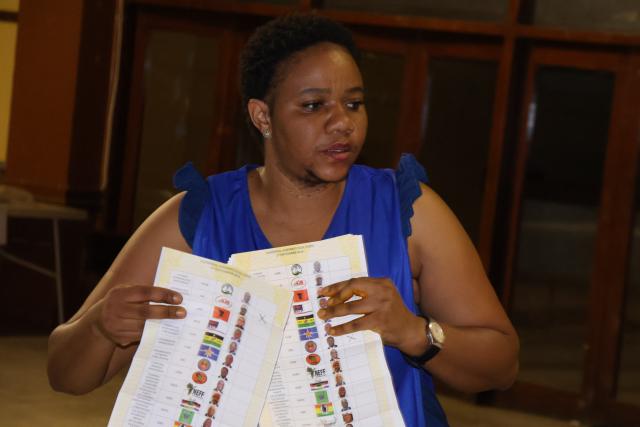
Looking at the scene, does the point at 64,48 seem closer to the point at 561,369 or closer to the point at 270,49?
the point at 561,369

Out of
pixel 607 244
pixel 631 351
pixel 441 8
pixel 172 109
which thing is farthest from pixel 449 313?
pixel 172 109

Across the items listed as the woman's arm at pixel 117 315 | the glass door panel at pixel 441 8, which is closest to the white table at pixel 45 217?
the glass door panel at pixel 441 8

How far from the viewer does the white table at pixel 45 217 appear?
660 cm

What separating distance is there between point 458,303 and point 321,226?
1.12ft

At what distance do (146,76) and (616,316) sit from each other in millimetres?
3691

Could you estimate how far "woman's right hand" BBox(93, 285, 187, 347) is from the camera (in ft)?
6.38

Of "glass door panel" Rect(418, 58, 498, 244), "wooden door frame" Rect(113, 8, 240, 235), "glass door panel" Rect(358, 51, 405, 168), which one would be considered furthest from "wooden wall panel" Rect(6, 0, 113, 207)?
"glass door panel" Rect(418, 58, 498, 244)

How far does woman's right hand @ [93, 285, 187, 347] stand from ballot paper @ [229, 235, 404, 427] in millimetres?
187

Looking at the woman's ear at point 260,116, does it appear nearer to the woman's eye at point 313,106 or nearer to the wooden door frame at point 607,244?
the woman's eye at point 313,106

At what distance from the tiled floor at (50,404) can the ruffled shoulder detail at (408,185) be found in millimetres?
3219

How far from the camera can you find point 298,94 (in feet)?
7.13

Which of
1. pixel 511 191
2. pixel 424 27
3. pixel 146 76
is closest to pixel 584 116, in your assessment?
pixel 511 191

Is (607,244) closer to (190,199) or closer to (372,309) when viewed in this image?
(190,199)

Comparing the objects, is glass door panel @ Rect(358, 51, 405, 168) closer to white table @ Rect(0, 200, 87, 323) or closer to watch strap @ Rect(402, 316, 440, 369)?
white table @ Rect(0, 200, 87, 323)
